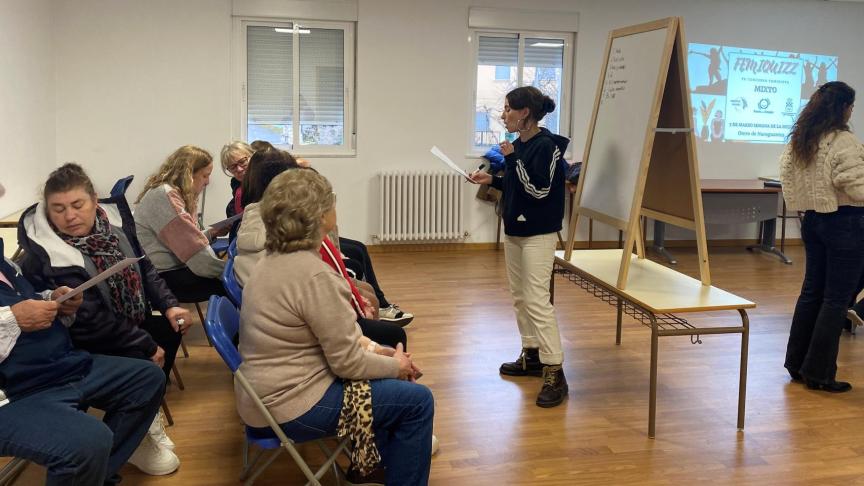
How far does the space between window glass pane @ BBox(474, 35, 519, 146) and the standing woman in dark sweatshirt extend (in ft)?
13.5

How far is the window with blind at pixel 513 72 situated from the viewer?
24.7 feet

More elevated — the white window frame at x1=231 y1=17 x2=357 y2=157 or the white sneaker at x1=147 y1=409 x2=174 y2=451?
the white window frame at x1=231 y1=17 x2=357 y2=157

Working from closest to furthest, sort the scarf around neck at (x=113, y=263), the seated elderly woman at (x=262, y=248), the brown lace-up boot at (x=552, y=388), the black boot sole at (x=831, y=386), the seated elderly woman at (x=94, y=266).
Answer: the seated elderly woman at (x=94, y=266)
the scarf around neck at (x=113, y=263)
the seated elderly woman at (x=262, y=248)
the brown lace-up boot at (x=552, y=388)
the black boot sole at (x=831, y=386)

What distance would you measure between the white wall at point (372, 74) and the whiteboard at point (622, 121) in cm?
361

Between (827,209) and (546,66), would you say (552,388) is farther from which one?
(546,66)

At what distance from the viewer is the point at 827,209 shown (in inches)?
138

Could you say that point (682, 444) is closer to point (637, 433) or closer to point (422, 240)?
point (637, 433)

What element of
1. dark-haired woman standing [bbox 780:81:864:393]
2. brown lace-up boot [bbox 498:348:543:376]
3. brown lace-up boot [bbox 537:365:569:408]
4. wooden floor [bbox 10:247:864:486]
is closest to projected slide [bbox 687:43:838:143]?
wooden floor [bbox 10:247:864:486]

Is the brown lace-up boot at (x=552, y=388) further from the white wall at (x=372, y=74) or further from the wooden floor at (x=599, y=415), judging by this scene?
the white wall at (x=372, y=74)

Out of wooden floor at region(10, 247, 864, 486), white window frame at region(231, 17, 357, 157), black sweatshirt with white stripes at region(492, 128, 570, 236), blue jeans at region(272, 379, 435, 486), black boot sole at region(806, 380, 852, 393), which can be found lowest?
wooden floor at region(10, 247, 864, 486)

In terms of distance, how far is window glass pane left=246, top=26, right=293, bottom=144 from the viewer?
7.02 m

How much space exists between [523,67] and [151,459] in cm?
578

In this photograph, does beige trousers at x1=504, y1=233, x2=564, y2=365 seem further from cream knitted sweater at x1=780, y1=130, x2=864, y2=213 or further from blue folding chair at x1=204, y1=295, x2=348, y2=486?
blue folding chair at x1=204, y1=295, x2=348, y2=486

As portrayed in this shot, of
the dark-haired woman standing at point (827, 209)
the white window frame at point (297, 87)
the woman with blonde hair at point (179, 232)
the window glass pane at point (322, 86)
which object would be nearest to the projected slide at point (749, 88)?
the white window frame at point (297, 87)
